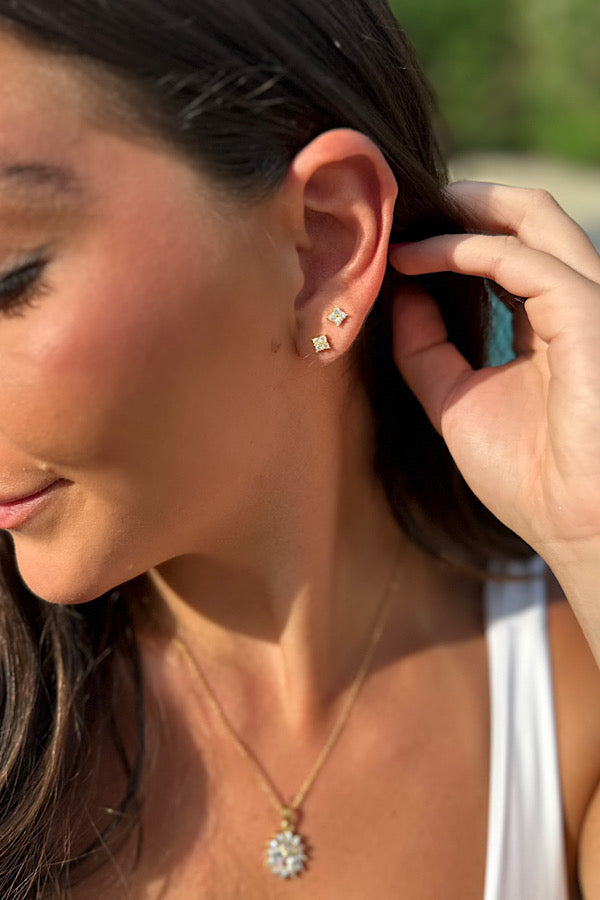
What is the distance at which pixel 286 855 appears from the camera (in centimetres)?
190

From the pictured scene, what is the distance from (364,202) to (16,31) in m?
0.58

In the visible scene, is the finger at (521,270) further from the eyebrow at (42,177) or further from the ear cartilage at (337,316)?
the eyebrow at (42,177)

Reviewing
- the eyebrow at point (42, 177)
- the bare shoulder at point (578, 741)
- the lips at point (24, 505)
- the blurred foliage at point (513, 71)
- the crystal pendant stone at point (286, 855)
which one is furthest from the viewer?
the blurred foliage at point (513, 71)

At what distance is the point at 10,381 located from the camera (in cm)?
147

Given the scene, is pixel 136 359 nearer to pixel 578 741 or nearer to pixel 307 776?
pixel 307 776

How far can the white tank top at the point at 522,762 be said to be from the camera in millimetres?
1977

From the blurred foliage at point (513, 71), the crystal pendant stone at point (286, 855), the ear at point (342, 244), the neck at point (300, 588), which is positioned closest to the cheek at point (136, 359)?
the ear at point (342, 244)

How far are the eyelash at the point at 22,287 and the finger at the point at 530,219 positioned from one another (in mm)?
847

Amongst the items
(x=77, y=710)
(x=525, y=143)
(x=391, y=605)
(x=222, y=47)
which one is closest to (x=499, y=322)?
(x=391, y=605)

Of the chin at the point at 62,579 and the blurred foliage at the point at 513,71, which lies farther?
the blurred foliage at the point at 513,71

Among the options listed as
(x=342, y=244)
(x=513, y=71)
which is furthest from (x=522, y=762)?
(x=513, y=71)

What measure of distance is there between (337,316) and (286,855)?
3.15ft

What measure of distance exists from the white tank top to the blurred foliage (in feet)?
29.2

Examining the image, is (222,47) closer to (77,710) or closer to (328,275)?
(328,275)
